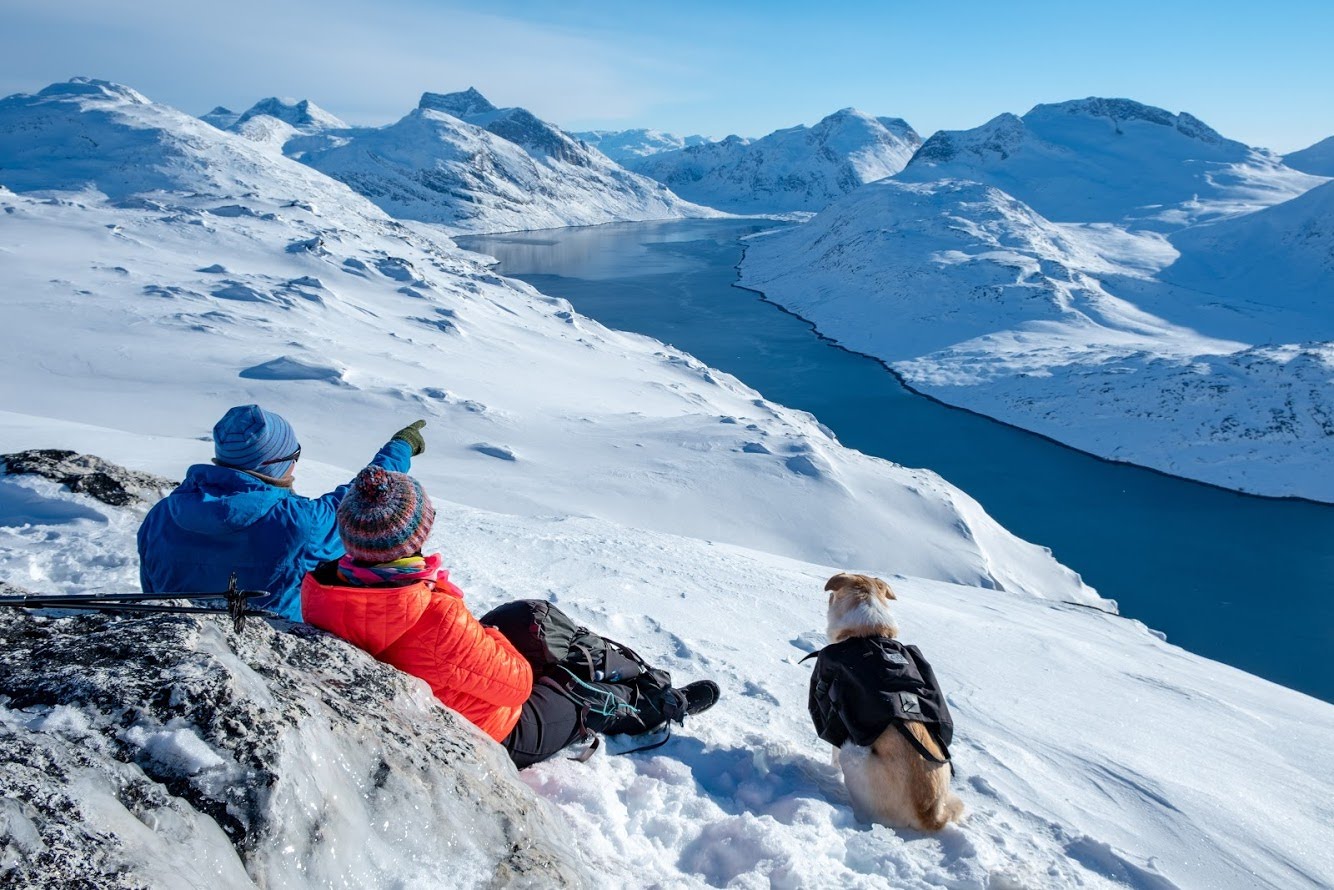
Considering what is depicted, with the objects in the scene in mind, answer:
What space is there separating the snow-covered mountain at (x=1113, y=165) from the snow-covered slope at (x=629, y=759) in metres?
85.1

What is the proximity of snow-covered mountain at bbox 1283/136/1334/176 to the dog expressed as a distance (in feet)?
438

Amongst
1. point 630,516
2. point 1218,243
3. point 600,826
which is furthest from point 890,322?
point 600,826

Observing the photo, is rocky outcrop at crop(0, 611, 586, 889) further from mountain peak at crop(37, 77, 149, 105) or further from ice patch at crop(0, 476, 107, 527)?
mountain peak at crop(37, 77, 149, 105)

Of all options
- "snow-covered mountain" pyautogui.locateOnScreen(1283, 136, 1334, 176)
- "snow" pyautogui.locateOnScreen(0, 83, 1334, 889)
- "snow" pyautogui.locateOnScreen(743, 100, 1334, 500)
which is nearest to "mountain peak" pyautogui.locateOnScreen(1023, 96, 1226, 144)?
"snow" pyautogui.locateOnScreen(743, 100, 1334, 500)

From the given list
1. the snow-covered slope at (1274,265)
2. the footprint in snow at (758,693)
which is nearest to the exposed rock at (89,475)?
the footprint in snow at (758,693)

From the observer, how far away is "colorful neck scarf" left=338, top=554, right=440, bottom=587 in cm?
240

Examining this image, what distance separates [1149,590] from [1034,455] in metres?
11.5

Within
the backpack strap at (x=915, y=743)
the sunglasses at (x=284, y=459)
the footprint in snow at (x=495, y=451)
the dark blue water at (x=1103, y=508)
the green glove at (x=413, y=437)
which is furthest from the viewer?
the dark blue water at (x=1103, y=508)

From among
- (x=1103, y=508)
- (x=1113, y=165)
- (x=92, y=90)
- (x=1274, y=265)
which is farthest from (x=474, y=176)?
(x=1103, y=508)

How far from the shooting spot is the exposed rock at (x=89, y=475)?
491 centimetres

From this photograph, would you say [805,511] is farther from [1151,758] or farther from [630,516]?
[1151,758]

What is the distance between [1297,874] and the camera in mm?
3648

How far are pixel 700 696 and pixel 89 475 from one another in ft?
14.8

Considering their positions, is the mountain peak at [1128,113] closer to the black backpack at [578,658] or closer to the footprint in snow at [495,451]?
the footprint in snow at [495,451]
